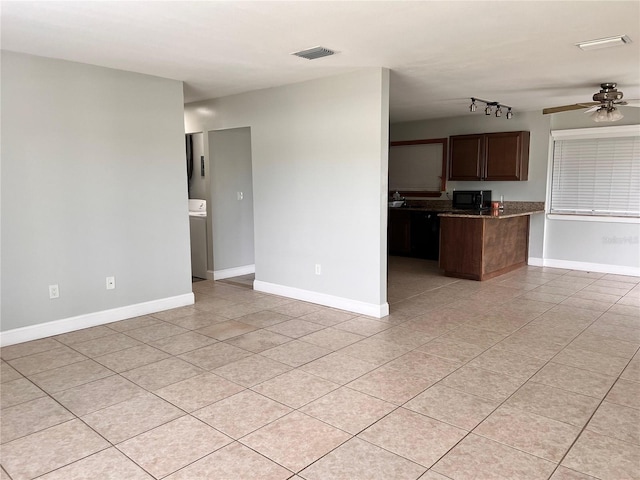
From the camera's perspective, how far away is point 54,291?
13.4 feet

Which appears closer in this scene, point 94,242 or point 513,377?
point 513,377

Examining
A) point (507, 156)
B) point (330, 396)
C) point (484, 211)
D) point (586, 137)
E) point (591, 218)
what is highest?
point (586, 137)

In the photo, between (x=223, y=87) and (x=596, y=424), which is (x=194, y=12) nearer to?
(x=223, y=87)

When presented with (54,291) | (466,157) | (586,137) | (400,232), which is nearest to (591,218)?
(586,137)

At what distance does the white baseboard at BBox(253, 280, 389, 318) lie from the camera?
183 inches

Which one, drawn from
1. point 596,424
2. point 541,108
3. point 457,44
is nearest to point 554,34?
point 457,44

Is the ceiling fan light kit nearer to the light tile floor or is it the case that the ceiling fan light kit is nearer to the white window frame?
the white window frame

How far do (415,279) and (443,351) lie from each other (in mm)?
2791

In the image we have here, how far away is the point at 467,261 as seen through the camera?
20.9ft

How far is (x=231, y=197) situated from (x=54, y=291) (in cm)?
281

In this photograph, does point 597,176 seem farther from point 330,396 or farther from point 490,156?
point 330,396

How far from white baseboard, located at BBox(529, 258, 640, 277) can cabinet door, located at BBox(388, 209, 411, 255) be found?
207cm

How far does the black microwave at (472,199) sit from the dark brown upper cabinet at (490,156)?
0.26 meters

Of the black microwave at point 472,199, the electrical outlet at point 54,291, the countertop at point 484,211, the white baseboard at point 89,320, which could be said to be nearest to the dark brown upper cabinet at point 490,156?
the black microwave at point 472,199
